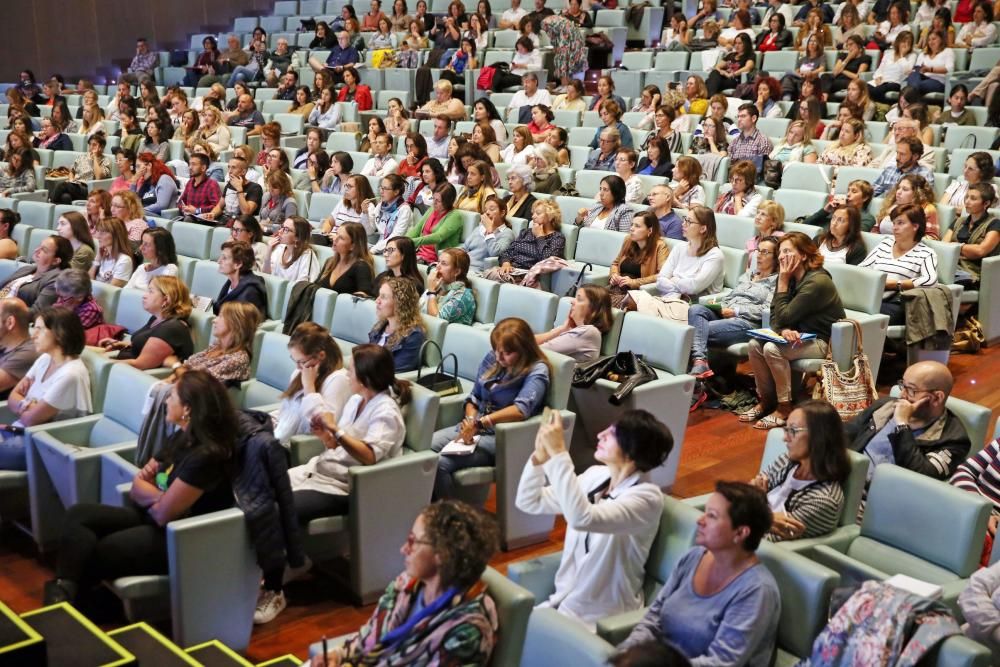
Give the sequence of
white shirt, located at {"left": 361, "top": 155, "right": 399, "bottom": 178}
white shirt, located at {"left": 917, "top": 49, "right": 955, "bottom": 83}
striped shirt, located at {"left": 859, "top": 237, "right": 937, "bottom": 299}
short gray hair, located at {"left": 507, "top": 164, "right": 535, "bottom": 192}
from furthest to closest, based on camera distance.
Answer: white shirt, located at {"left": 917, "top": 49, "right": 955, "bottom": 83} → white shirt, located at {"left": 361, "top": 155, "right": 399, "bottom": 178} → short gray hair, located at {"left": 507, "top": 164, "right": 535, "bottom": 192} → striped shirt, located at {"left": 859, "top": 237, "right": 937, "bottom": 299}

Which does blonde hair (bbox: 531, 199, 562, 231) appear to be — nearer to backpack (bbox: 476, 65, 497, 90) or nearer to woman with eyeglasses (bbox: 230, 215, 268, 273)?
woman with eyeglasses (bbox: 230, 215, 268, 273)

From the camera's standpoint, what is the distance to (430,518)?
8.42ft

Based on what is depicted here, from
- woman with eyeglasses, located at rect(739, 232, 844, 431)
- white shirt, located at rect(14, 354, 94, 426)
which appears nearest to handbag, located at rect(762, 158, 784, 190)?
woman with eyeglasses, located at rect(739, 232, 844, 431)

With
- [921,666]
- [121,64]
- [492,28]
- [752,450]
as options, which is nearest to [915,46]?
[492,28]

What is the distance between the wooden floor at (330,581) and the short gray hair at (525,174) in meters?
2.21

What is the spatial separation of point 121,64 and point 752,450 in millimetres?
12808

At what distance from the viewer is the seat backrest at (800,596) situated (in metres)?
2.62

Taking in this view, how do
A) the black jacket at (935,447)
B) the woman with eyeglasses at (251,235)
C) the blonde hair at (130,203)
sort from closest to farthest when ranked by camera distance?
the black jacket at (935,447)
the woman with eyeglasses at (251,235)
the blonde hair at (130,203)

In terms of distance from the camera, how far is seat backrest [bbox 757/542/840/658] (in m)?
2.62

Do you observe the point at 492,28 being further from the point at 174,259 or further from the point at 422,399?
the point at 422,399

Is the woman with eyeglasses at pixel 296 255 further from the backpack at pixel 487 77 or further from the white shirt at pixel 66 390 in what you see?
the backpack at pixel 487 77

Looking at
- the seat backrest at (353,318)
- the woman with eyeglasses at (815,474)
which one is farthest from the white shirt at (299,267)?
the woman with eyeglasses at (815,474)

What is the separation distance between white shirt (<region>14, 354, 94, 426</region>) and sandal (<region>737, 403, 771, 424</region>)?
9.46 feet

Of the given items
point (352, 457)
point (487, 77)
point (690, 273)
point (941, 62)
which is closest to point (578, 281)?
point (690, 273)
